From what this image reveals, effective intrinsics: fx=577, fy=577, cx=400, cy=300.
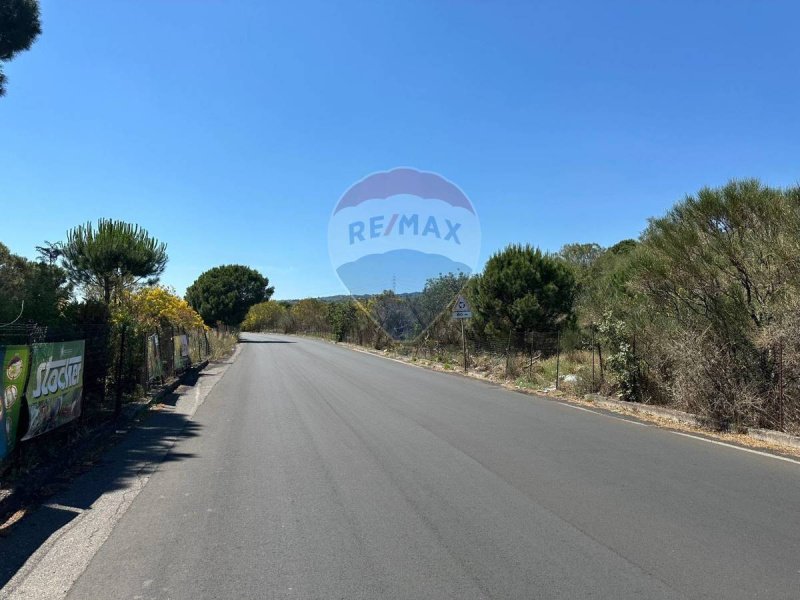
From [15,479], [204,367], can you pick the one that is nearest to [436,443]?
[15,479]

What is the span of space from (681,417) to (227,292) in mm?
62570

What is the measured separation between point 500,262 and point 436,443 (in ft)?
74.3

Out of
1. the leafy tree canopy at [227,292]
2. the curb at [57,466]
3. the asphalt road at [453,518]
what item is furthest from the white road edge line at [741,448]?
the leafy tree canopy at [227,292]

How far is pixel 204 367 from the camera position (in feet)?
88.5

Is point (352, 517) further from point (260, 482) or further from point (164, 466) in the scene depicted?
point (164, 466)

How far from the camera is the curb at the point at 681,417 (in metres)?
9.30

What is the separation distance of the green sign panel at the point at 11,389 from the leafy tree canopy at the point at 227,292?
203ft

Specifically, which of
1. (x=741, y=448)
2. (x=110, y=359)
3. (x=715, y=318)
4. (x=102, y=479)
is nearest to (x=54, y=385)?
(x=102, y=479)

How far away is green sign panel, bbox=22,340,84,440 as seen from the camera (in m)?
6.79

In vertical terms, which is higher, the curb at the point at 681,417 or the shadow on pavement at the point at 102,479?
the curb at the point at 681,417

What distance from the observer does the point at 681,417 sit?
38.0 ft

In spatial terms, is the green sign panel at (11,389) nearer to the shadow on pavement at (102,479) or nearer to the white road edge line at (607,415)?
the shadow on pavement at (102,479)

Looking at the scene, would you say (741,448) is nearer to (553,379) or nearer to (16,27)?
(553,379)

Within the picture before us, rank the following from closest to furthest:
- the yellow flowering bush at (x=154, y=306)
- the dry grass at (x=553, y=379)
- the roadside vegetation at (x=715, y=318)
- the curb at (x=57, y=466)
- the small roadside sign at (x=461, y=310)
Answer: the curb at (x=57, y=466) → the dry grass at (x=553, y=379) → the roadside vegetation at (x=715, y=318) → the yellow flowering bush at (x=154, y=306) → the small roadside sign at (x=461, y=310)
